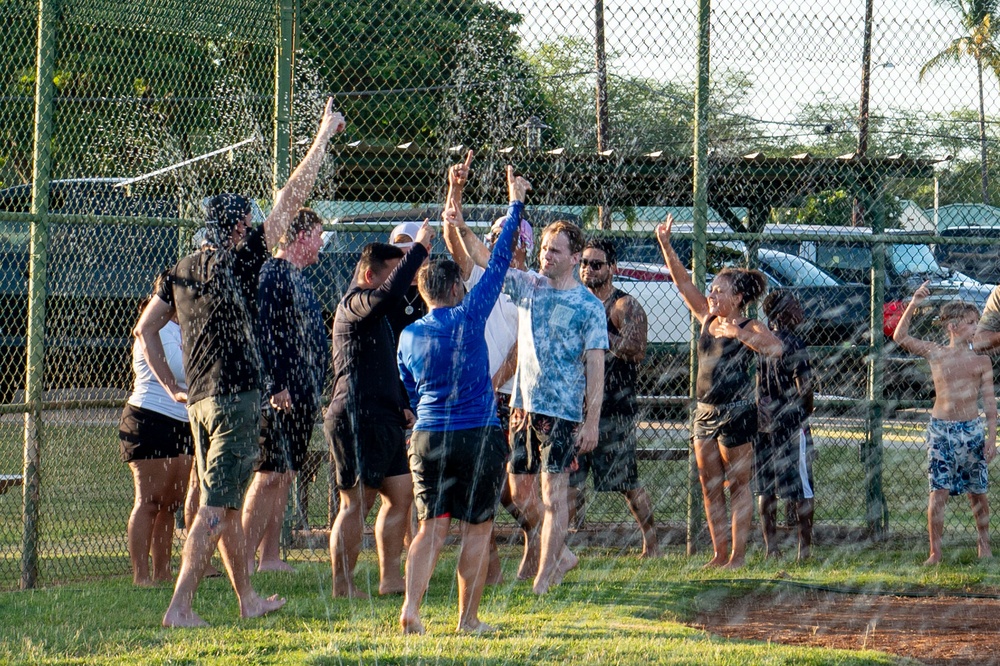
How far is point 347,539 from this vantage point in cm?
604

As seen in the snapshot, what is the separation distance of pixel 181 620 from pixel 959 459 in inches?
184

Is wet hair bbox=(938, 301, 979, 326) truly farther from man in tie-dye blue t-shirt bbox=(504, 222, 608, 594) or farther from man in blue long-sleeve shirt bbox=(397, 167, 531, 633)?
man in blue long-sleeve shirt bbox=(397, 167, 531, 633)

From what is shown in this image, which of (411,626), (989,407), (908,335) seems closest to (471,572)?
(411,626)

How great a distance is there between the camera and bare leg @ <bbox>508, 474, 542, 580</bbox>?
6546mm

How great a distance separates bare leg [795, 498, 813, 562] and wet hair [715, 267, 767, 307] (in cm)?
125

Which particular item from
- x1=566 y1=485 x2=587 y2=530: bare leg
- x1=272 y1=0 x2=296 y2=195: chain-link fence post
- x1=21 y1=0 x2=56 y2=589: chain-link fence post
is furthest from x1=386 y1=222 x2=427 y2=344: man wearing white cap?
x1=21 y1=0 x2=56 y2=589: chain-link fence post

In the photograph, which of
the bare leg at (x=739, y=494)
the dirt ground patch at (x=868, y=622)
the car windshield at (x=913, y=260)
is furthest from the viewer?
the car windshield at (x=913, y=260)

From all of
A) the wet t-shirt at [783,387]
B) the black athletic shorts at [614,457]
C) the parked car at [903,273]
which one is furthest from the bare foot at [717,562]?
the parked car at [903,273]

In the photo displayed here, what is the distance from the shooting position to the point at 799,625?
5.64 meters

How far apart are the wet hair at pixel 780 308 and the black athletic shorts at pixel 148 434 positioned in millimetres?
3482

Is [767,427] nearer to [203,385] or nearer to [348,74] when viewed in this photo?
[203,385]

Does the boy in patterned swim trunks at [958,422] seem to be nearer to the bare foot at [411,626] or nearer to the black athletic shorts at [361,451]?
the black athletic shorts at [361,451]

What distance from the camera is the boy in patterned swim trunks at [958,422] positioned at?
7.34 m

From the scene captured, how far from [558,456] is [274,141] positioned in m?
2.82
